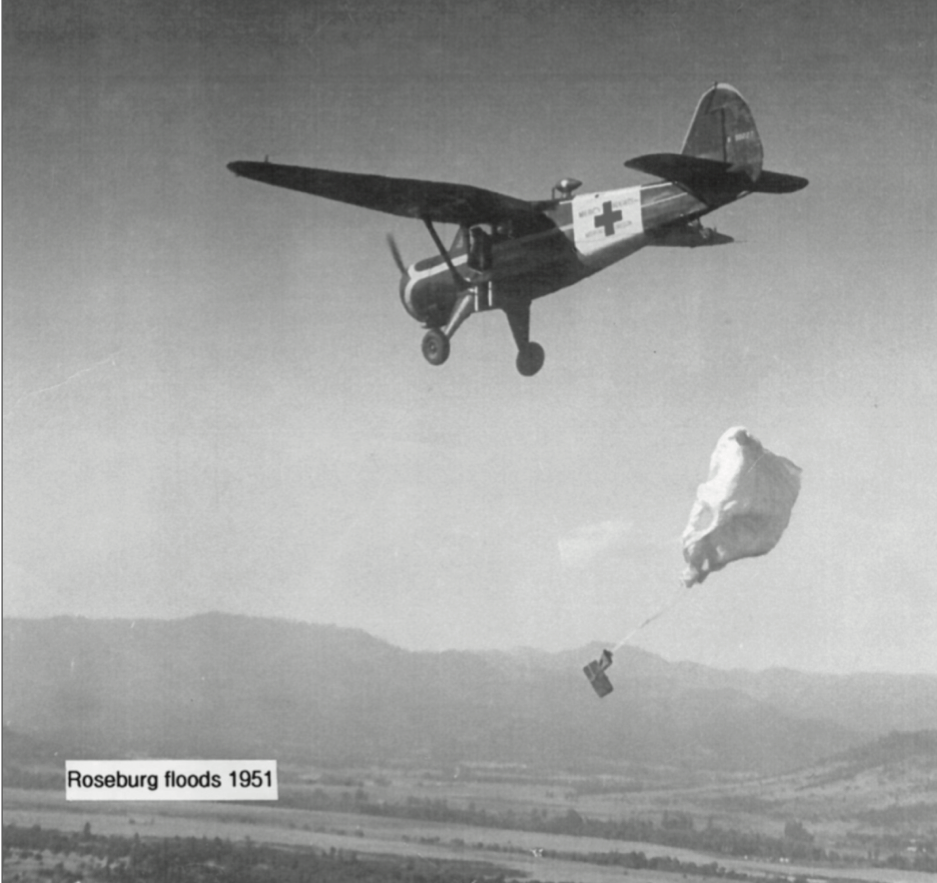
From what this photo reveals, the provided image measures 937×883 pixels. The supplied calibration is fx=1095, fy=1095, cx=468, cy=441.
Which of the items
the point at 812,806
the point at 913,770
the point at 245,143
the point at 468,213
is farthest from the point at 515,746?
the point at 245,143

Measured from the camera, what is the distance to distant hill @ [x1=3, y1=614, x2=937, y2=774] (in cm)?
820

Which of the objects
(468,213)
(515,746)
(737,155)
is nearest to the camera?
(737,155)

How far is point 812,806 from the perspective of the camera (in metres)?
8.10

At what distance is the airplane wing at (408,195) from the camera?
289 inches

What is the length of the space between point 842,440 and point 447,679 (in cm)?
357

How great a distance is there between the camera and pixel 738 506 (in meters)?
8.00

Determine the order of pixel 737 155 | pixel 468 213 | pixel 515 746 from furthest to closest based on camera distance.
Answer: pixel 515 746 → pixel 468 213 → pixel 737 155

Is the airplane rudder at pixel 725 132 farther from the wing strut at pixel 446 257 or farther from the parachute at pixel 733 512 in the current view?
the parachute at pixel 733 512

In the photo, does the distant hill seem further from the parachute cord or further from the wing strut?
the wing strut

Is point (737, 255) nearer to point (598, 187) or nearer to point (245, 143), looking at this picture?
point (598, 187)

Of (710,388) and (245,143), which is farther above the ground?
(245,143)

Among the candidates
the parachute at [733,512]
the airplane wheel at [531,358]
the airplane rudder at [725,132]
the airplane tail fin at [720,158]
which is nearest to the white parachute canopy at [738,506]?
the parachute at [733,512]
